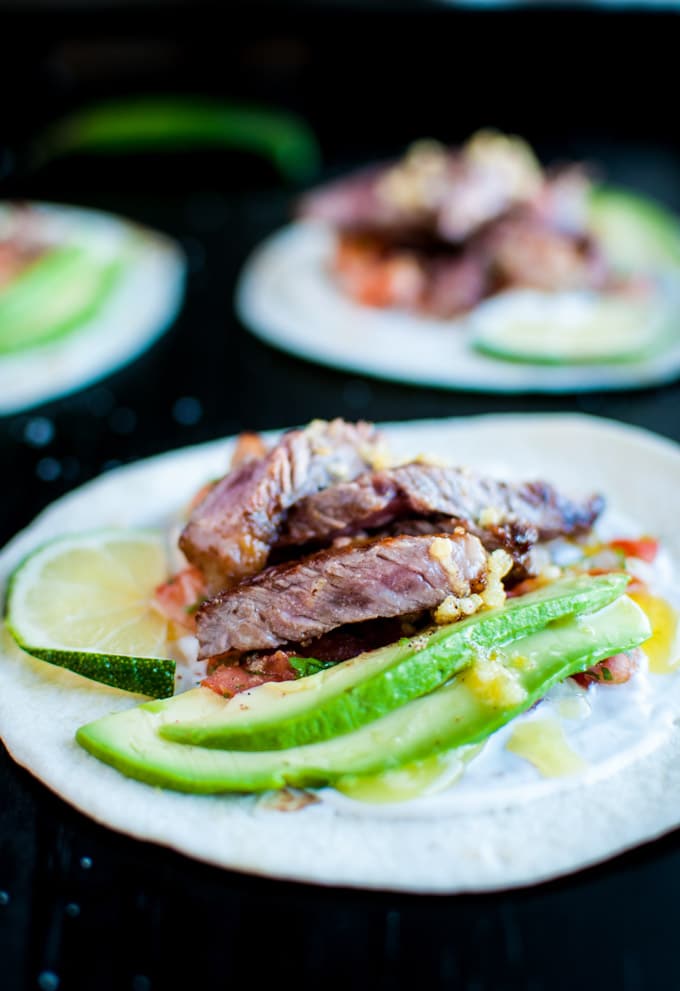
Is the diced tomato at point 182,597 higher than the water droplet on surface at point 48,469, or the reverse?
the diced tomato at point 182,597

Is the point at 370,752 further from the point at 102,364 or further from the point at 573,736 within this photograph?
the point at 102,364

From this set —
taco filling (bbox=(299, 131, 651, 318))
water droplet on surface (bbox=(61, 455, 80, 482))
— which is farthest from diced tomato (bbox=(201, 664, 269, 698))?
taco filling (bbox=(299, 131, 651, 318))

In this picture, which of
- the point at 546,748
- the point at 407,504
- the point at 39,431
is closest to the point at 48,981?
the point at 546,748

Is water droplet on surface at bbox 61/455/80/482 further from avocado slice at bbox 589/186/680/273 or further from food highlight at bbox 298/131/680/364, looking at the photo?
avocado slice at bbox 589/186/680/273

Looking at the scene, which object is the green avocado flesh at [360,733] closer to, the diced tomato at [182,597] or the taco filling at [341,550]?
the taco filling at [341,550]

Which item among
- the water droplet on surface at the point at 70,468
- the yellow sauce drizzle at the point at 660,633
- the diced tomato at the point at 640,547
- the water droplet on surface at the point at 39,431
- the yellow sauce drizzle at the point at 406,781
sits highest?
the diced tomato at the point at 640,547

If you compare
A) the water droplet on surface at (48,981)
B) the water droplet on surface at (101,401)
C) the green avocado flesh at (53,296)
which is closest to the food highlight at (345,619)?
the water droplet on surface at (48,981)
